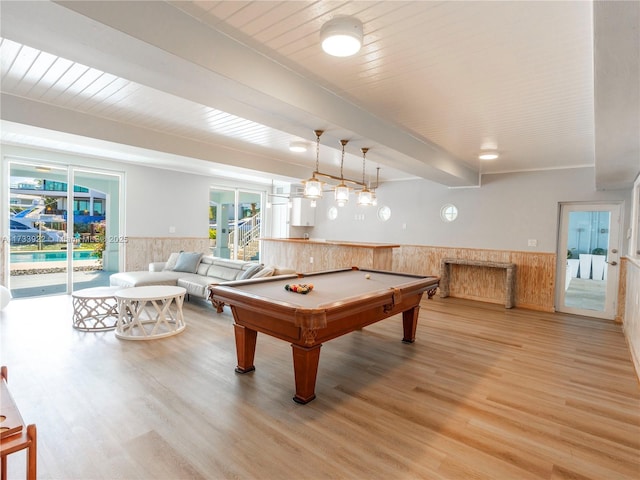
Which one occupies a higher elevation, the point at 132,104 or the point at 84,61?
the point at 132,104

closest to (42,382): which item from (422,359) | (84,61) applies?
(84,61)

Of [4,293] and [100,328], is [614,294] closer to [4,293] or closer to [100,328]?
[100,328]

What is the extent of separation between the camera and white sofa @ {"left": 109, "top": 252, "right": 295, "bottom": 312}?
17.4 ft

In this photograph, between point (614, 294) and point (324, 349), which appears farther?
point (614, 294)

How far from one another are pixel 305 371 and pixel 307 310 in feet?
1.87

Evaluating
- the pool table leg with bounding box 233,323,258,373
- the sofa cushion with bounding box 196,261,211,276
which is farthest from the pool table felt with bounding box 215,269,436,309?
the sofa cushion with bounding box 196,261,211,276

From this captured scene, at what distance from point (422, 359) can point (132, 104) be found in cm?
415

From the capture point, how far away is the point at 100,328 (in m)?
4.34

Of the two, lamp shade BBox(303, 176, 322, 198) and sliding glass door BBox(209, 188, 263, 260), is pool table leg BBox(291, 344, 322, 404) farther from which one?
sliding glass door BBox(209, 188, 263, 260)

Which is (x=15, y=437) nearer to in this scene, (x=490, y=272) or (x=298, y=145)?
(x=298, y=145)

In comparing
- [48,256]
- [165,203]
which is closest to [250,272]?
[165,203]

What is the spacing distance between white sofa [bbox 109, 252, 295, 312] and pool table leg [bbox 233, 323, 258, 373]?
1756mm

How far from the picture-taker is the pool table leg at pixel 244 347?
3.19 meters

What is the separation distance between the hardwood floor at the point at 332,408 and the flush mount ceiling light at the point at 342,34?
2443 mm
